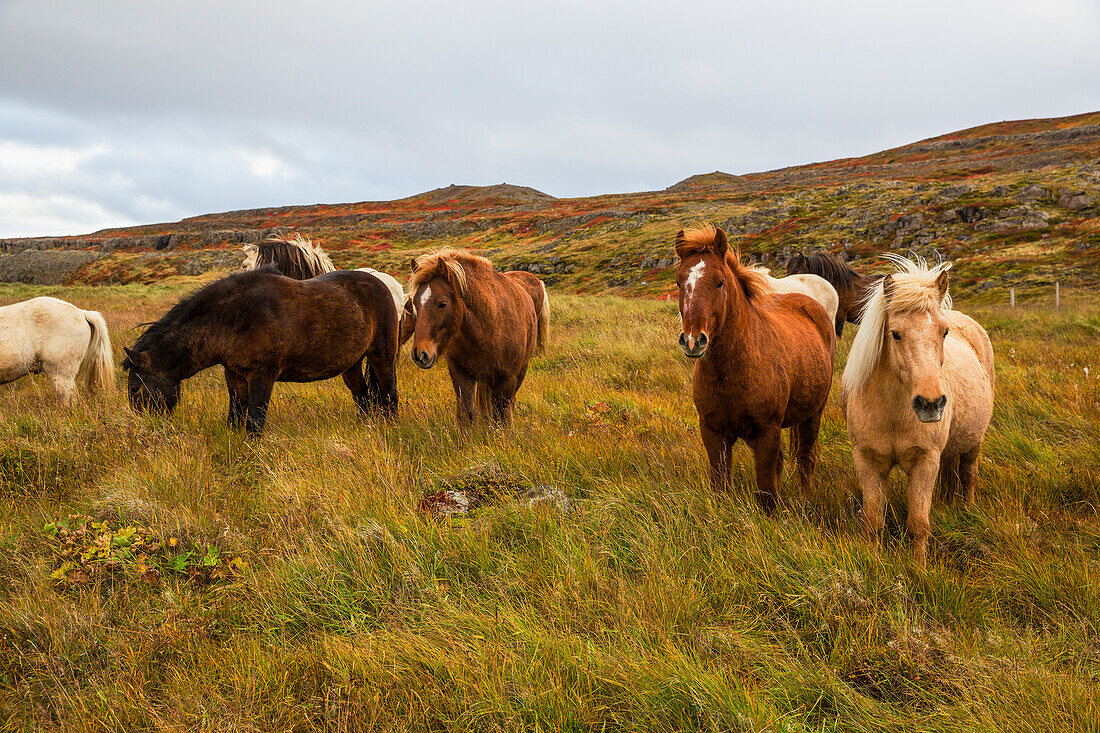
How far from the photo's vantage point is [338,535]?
9.81ft

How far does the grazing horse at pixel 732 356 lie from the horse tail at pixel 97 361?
24.8ft

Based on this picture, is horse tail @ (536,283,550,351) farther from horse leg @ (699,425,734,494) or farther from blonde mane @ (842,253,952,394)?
blonde mane @ (842,253,952,394)

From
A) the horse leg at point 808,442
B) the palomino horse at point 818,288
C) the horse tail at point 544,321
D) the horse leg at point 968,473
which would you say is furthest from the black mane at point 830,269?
the horse leg at point 968,473

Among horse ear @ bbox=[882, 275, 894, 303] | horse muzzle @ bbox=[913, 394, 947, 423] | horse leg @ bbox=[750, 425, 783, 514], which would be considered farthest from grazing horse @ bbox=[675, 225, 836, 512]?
horse muzzle @ bbox=[913, 394, 947, 423]

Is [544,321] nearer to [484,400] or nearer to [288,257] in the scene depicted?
[484,400]

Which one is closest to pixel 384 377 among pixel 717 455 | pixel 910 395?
pixel 717 455

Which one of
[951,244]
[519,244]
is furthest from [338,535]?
[519,244]

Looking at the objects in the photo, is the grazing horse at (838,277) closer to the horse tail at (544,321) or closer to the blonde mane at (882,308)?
the horse tail at (544,321)

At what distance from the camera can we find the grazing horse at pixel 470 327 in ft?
16.3

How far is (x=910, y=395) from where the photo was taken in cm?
303

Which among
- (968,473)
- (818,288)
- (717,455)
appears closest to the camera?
(717,455)

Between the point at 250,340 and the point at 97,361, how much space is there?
12.2 feet

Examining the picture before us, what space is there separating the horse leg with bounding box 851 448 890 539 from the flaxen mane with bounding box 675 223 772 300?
1.26m

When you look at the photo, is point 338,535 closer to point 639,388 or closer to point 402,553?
point 402,553
